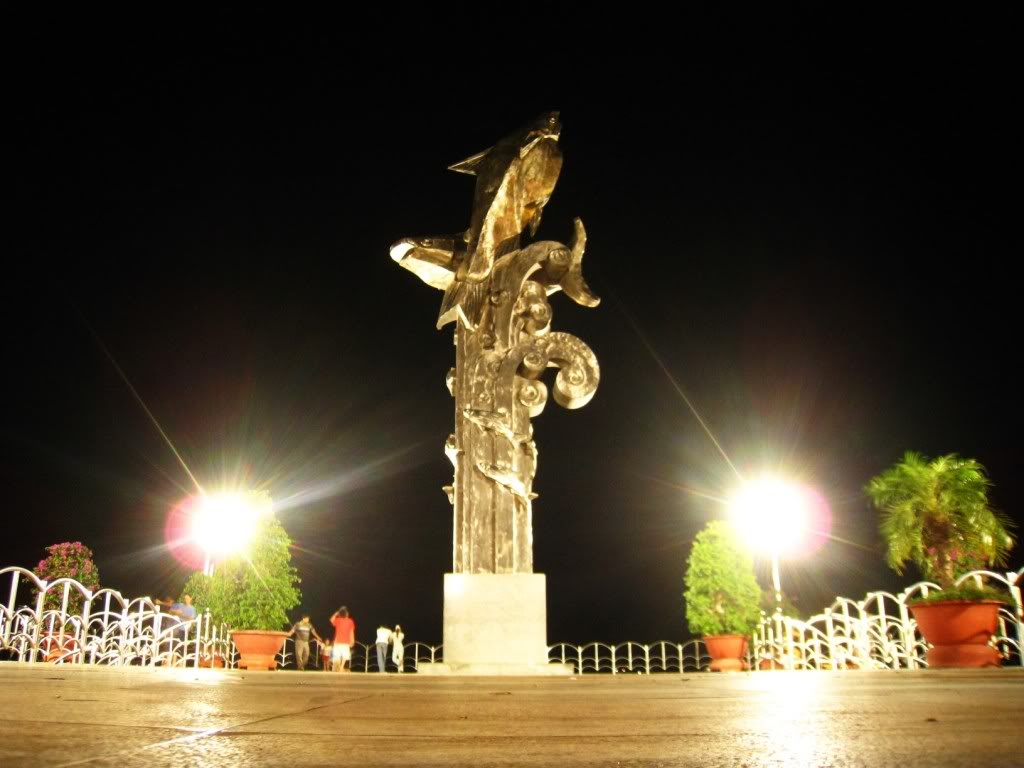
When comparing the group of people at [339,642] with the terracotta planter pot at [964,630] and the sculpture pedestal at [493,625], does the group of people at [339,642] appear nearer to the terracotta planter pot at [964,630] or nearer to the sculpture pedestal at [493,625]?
the sculpture pedestal at [493,625]

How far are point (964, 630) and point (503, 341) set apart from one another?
5.04 m

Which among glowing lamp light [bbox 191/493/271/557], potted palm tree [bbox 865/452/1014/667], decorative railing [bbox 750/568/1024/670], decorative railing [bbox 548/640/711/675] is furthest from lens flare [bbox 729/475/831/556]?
glowing lamp light [bbox 191/493/271/557]

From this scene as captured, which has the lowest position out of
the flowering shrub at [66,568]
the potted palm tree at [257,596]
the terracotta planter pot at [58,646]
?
the terracotta planter pot at [58,646]

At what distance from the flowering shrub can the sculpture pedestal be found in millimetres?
9899

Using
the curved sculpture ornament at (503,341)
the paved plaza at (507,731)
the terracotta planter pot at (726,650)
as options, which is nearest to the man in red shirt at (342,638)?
the curved sculpture ornament at (503,341)

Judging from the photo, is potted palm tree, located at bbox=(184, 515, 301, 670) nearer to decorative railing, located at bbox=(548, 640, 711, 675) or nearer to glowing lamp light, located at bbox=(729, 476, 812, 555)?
decorative railing, located at bbox=(548, 640, 711, 675)

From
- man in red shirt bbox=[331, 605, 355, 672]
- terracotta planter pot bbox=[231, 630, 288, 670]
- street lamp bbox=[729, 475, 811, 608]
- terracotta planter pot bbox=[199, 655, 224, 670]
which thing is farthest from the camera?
street lamp bbox=[729, 475, 811, 608]

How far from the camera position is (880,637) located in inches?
Answer: 354

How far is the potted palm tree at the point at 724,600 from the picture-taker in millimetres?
11117

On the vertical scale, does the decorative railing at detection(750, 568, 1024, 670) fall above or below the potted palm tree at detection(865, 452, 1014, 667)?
below

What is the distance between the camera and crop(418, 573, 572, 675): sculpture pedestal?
A: 6688 mm

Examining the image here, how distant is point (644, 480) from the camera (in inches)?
750

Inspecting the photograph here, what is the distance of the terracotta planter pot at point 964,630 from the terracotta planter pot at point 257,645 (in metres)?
7.22

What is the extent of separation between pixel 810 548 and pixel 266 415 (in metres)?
14.0
